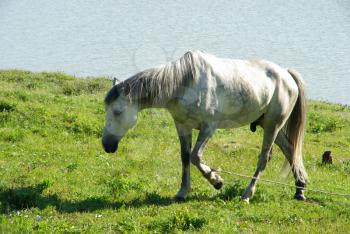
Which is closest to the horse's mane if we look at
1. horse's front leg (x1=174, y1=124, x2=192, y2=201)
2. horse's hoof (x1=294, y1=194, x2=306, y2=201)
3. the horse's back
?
the horse's back

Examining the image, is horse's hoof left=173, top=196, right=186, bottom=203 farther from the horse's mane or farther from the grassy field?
the horse's mane

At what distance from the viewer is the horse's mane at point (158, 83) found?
710 cm

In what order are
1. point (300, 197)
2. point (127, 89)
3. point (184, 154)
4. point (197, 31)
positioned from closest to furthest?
point (127, 89) → point (184, 154) → point (300, 197) → point (197, 31)

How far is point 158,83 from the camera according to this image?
716cm

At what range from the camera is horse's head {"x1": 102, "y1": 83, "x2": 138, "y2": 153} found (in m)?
7.06

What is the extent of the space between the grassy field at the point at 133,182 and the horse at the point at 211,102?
0.55m

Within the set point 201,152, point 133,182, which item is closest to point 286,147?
point 201,152

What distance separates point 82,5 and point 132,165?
29083mm

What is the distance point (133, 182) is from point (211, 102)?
224cm

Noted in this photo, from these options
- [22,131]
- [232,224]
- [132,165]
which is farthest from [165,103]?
[22,131]

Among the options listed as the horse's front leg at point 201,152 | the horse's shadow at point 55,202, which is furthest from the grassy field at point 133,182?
the horse's front leg at point 201,152

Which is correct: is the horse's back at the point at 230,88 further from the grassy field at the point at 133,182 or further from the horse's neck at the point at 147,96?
the grassy field at the point at 133,182

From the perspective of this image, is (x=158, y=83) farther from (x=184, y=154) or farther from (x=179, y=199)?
(x=179, y=199)

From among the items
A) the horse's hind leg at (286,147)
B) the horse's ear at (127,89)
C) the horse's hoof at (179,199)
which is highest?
the horse's ear at (127,89)
